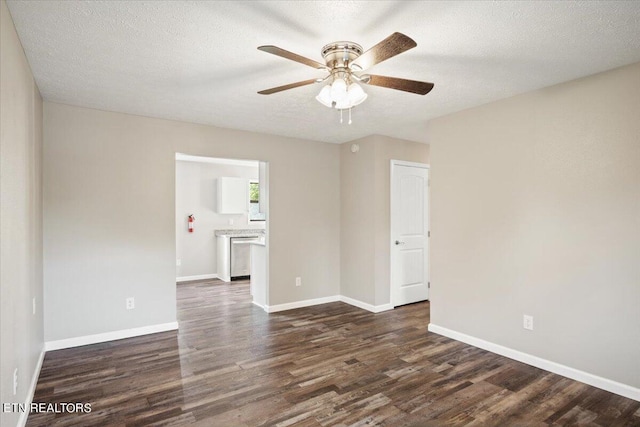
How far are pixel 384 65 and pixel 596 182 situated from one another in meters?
1.87

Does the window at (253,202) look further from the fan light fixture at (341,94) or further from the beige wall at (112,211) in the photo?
the fan light fixture at (341,94)

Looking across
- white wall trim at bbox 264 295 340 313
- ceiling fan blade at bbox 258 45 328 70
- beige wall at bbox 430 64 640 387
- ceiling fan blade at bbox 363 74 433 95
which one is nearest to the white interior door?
white wall trim at bbox 264 295 340 313

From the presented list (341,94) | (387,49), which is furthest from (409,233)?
(387,49)

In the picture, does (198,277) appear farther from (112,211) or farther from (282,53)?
(282,53)

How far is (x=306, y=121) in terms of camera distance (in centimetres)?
409

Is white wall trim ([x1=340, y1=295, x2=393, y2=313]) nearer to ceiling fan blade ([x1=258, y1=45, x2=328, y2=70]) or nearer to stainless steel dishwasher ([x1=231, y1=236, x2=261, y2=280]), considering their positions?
stainless steel dishwasher ([x1=231, y1=236, x2=261, y2=280])

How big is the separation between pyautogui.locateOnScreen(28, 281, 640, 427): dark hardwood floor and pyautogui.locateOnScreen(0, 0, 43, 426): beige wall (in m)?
0.50

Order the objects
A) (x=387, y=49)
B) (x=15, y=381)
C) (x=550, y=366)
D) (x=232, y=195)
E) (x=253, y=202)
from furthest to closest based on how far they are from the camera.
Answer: (x=253, y=202)
(x=232, y=195)
(x=550, y=366)
(x=15, y=381)
(x=387, y=49)

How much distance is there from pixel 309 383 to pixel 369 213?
8.47ft

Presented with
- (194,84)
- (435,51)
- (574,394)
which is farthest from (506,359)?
(194,84)

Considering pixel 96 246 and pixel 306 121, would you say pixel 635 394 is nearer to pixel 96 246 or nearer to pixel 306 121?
pixel 306 121

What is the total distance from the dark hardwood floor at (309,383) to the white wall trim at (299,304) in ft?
2.22

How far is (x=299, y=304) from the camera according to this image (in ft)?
16.3

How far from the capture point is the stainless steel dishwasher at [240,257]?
6.84 meters
